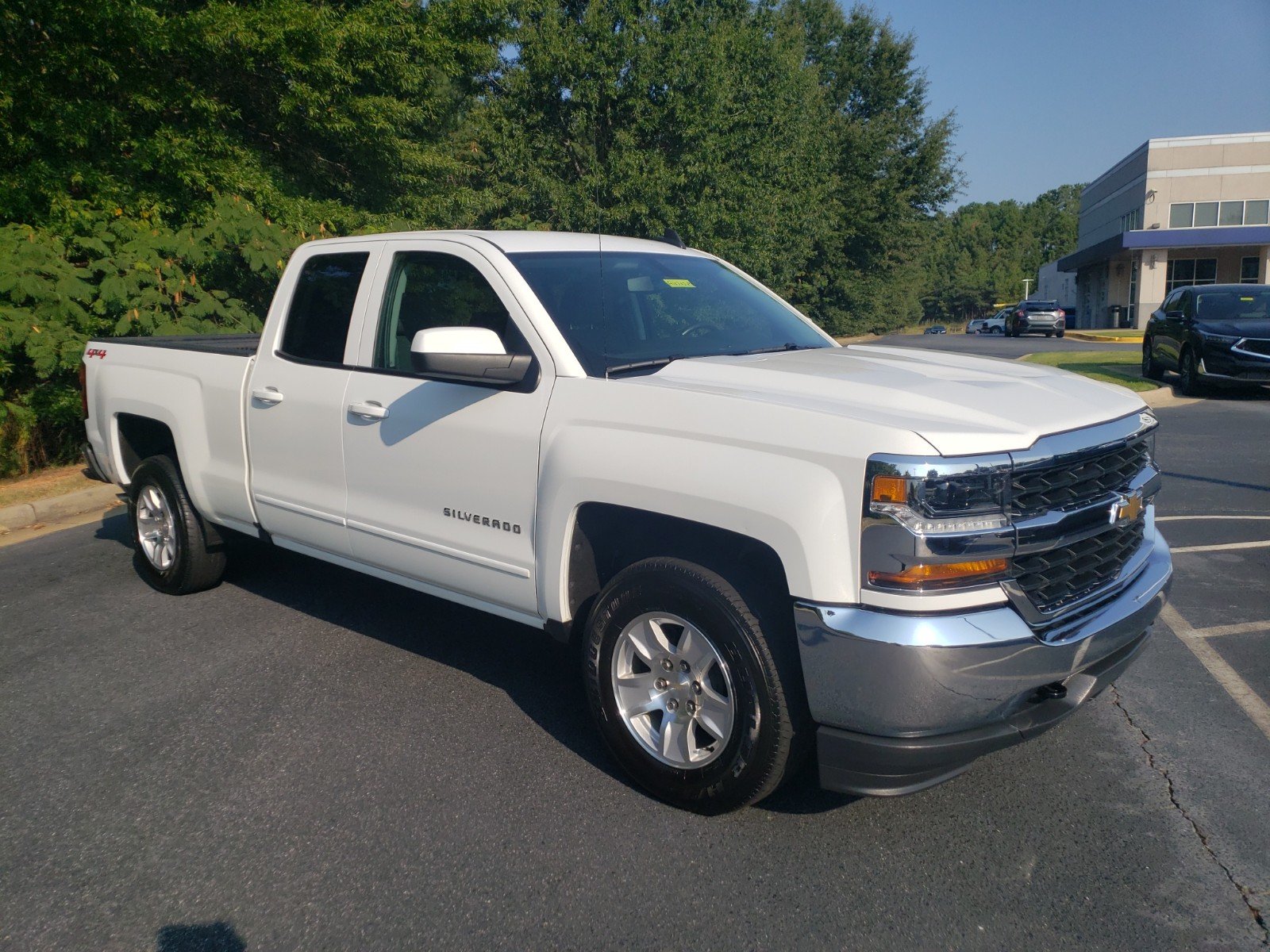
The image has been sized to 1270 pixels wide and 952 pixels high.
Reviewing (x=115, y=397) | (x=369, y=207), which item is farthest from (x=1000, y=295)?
(x=115, y=397)

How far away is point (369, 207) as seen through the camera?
→ 51.2ft

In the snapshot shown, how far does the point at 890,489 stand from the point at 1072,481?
0.70 metres

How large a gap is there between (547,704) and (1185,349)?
15396 millimetres

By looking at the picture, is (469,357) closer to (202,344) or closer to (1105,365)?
(202,344)

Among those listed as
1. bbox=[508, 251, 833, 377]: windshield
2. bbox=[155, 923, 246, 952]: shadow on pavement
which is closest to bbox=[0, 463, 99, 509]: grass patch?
bbox=[508, 251, 833, 377]: windshield

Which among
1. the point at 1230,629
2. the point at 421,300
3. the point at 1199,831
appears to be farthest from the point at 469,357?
the point at 1230,629

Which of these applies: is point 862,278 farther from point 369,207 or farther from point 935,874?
point 935,874

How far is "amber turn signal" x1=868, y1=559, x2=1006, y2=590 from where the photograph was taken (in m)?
2.96

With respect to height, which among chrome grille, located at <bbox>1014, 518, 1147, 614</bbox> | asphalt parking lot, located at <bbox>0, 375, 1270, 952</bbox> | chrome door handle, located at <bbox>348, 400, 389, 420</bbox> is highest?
chrome door handle, located at <bbox>348, 400, 389, 420</bbox>

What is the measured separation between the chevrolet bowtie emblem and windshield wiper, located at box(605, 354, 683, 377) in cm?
166

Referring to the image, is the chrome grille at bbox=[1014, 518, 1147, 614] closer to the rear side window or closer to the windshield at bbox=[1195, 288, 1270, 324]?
the rear side window

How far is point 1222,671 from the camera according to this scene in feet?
15.6

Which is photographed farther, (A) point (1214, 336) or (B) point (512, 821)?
(A) point (1214, 336)

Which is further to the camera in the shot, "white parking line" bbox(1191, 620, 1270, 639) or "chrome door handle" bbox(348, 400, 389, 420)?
"white parking line" bbox(1191, 620, 1270, 639)
